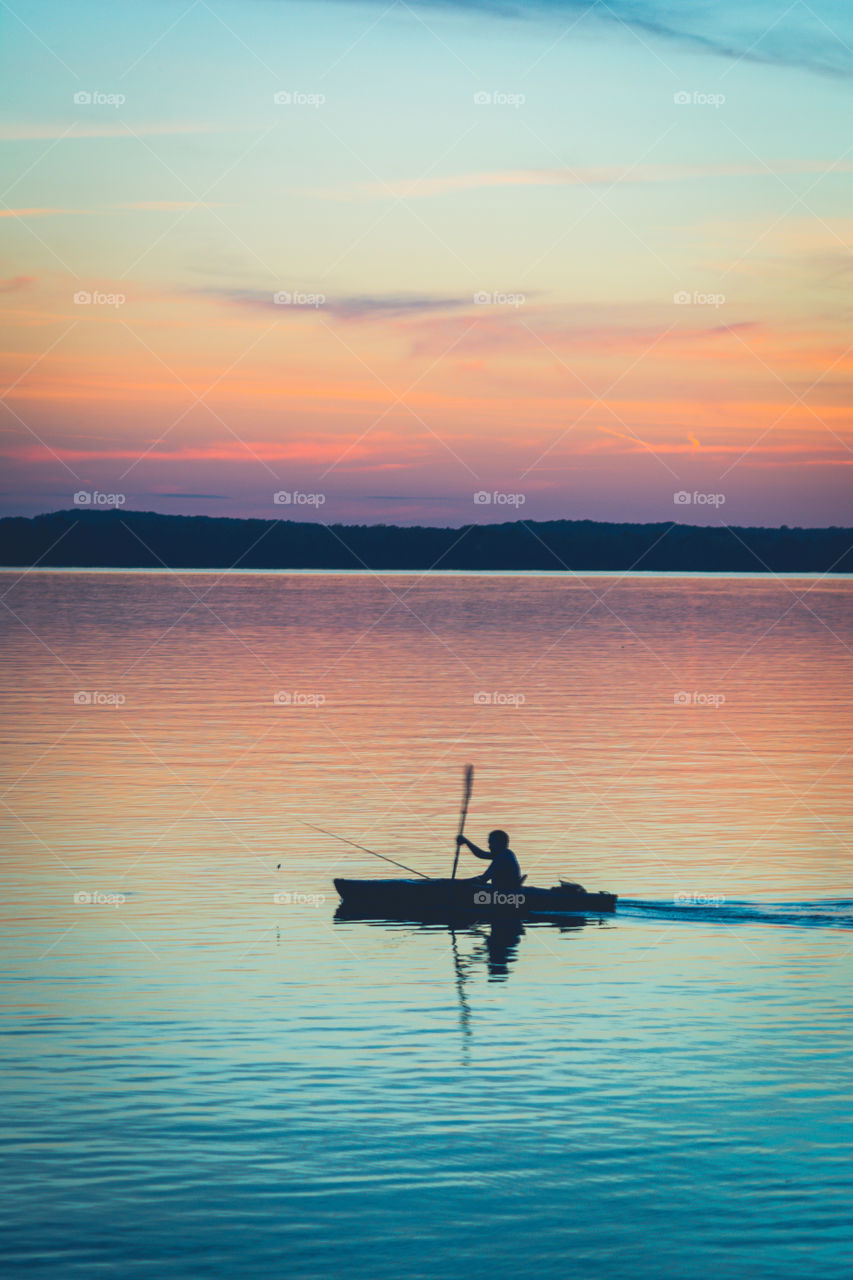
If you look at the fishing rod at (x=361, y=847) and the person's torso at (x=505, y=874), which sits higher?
the fishing rod at (x=361, y=847)

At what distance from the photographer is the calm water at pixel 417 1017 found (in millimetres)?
13180

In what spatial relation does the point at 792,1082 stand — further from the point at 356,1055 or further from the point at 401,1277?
the point at 401,1277

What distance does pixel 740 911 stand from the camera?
2661cm

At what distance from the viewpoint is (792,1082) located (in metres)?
17.2

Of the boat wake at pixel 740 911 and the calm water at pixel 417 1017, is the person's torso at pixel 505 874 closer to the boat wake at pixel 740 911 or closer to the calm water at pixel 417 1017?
the calm water at pixel 417 1017

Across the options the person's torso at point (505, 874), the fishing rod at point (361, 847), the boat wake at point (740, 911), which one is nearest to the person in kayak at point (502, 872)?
the person's torso at point (505, 874)

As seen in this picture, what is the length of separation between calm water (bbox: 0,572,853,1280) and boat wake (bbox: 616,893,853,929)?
97 mm

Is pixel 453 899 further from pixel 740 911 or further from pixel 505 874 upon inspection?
pixel 740 911

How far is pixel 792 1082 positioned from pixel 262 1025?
6.56 meters

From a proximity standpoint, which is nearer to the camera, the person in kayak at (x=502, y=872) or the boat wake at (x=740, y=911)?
the person in kayak at (x=502, y=872)

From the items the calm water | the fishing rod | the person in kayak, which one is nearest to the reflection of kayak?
the person in kayak

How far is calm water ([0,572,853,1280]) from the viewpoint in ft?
43.2

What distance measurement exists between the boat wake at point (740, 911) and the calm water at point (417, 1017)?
0.32ft

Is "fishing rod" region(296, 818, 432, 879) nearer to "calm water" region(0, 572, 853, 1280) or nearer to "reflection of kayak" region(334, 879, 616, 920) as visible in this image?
"calm water" region(0, 572, 853, 1280)
